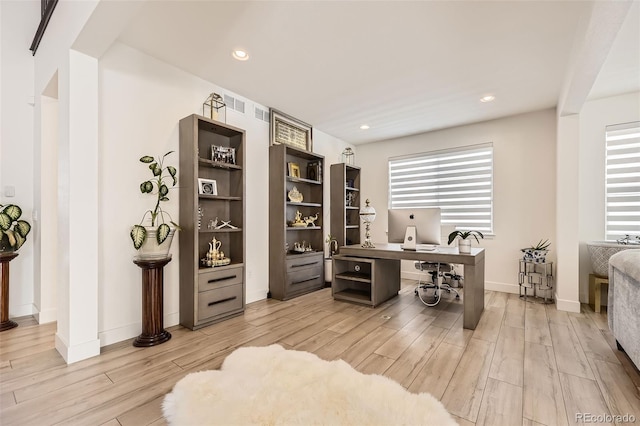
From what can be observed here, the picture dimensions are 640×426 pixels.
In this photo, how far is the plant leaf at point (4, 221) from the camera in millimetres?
2640

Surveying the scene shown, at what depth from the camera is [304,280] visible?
13.2ft

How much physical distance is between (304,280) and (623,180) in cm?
423

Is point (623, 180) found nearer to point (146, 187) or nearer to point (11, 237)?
point (146, 187)

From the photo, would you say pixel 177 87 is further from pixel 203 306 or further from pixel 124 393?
pixel 124 393

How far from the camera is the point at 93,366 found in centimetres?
204

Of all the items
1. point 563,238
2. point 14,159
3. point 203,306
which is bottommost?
point 203,306

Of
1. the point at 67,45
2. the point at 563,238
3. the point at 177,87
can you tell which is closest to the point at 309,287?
the point at 177,87

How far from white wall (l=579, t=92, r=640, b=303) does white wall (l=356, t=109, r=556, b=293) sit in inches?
12.1

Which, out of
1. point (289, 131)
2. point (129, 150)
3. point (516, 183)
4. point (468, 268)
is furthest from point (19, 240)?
point (516, 183)

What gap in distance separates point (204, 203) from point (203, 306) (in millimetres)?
1133

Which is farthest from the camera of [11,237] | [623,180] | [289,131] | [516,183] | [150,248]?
[289,131]

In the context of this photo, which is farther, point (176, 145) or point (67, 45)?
point (176, 145)

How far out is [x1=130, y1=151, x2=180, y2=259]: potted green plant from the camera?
2.37m

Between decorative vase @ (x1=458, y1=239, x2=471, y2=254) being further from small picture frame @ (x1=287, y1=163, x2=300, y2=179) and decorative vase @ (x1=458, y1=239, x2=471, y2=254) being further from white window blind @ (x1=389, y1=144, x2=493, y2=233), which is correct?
small picture frame @ (x1=287, y1=163, x2=300, y2=179)
